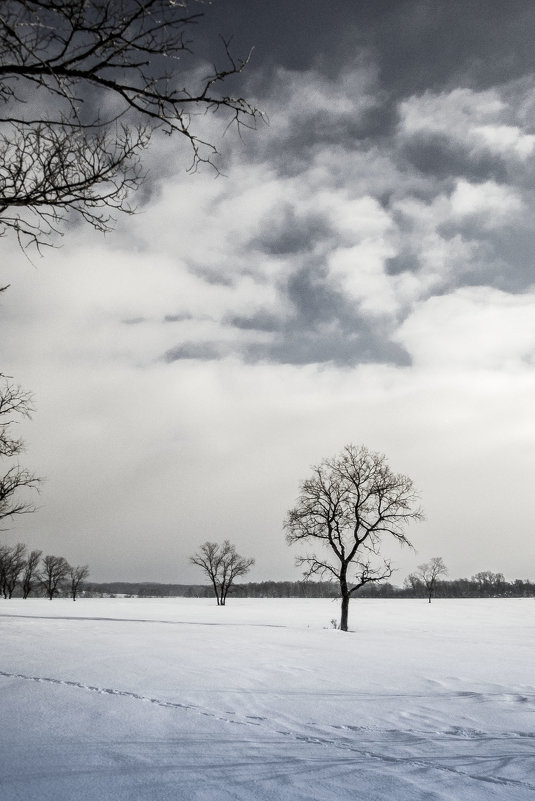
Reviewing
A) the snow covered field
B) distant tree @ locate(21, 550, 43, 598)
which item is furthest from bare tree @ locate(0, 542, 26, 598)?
the snow covered field

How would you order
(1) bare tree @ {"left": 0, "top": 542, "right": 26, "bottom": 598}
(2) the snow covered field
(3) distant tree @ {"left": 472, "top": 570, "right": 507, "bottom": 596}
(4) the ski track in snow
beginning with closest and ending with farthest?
(2) the snow covered field → (4) the ski track in snow → (1) bare tree @ {"left": 0, "top": 542, "right": 26, "bottom": 598} → (3) distant tree @ {"left": 472, "top": 570, "right": 507, "bottom": 596}

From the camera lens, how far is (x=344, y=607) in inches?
898

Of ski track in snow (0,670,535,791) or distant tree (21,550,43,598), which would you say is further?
distant tree (21,550,43,598)

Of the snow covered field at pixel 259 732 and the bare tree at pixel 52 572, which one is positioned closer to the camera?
the snow covered field at pixel 259 732

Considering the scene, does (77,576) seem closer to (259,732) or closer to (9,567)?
(9,567)

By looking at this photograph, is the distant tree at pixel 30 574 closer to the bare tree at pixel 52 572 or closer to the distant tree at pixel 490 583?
the bare tree at pixel 52 572

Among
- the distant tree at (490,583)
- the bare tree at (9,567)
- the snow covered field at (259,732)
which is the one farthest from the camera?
the distant tree at (490,583)

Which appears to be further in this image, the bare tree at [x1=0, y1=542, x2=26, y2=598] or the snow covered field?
the bare tree at [x1=0, y1=542, x2=26, y2=598]

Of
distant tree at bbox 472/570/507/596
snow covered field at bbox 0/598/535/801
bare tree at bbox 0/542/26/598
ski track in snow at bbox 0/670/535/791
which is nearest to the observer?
snow covered field at bbox 0/598/535/801

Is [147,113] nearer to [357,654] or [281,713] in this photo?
[281,713]

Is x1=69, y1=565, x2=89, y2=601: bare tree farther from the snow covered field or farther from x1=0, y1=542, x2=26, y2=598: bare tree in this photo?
the snow covered field

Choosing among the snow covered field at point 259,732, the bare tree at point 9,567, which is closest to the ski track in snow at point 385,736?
the snow covered field at point 259,732

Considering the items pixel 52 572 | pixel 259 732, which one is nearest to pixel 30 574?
pixel 52 572

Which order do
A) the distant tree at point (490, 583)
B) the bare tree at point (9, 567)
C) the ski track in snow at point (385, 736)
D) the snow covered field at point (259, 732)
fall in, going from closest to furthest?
1. the snow covered field at point (259, 732)
2. the ski track in snow at point (385, 736)
3. the bare tree at point (9, 567)
4. the distant tree at point (490, 583)
